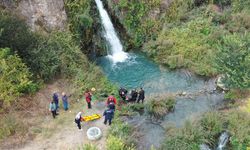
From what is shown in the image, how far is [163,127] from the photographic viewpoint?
1855 centimetres

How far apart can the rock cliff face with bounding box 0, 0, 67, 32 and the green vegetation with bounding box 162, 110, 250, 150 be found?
1002 centimetres

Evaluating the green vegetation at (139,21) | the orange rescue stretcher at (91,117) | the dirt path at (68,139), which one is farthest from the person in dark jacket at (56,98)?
the green vegetation at (139,21)

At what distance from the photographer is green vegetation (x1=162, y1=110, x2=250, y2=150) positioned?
1712 centimetres

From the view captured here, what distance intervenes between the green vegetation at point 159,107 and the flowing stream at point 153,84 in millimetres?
297

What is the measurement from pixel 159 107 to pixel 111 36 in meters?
8.33

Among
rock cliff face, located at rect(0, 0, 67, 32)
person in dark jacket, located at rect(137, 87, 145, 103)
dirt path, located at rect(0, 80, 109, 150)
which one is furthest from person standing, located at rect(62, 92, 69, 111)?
rock cliff face, located at rect(0, 0, 67, 32)

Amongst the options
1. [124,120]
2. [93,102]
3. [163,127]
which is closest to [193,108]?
[163,127]

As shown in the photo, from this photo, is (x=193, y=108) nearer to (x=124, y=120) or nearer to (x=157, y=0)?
(x=124, y=120)

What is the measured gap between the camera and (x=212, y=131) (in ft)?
58.5

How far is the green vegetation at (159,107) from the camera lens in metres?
19.4

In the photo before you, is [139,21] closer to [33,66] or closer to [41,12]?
[41,12]

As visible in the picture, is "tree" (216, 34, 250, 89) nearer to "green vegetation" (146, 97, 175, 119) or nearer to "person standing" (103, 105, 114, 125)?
"green vegetation" (146, 97, 175, 119)

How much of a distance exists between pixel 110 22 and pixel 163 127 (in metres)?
10.1

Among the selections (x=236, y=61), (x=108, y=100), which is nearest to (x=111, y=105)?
(x=108, y=100)
